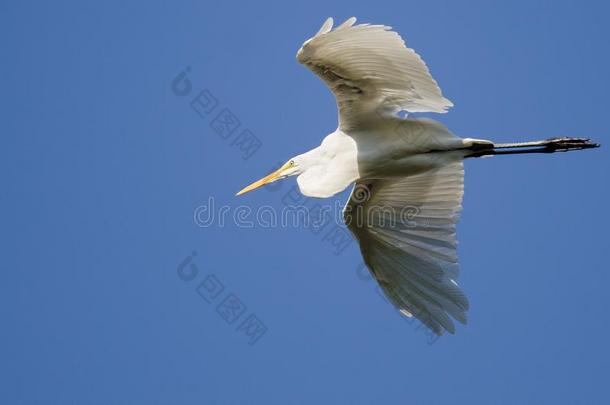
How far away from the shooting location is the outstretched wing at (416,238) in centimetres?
770

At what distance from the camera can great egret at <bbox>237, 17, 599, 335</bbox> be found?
6871 millimetres

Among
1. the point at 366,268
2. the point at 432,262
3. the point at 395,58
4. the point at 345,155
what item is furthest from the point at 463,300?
the point at 395,58

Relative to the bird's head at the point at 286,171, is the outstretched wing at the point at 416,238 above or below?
below

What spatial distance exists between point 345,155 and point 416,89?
2.88 feet

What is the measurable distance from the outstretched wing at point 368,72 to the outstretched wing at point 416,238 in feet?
2.65

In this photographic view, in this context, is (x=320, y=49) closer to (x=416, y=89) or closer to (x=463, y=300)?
(x=416, y=89)

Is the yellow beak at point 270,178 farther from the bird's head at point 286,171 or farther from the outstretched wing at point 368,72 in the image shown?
the outstretched wing at point 368,72

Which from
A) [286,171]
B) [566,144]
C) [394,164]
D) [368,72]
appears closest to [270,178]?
[286,171]

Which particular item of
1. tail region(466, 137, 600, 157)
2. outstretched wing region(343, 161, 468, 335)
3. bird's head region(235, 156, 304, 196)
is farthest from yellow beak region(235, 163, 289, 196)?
tail region(466, 137, 600, 157)

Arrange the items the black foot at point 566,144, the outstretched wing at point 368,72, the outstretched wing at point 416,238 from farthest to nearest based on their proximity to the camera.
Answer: the black foot at point 566,144
the outstretched wing at point 416,238
the outstretched wing at point 368,72

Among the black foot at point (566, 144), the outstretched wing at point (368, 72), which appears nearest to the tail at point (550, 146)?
the black foot at point (566, 144)

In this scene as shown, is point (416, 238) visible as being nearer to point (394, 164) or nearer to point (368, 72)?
point (394, 164)

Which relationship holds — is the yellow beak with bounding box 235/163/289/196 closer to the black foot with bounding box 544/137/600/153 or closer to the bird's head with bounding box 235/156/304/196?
the bird's head with bounding box 235/156/304/196

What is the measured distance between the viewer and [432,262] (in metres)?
7.83
